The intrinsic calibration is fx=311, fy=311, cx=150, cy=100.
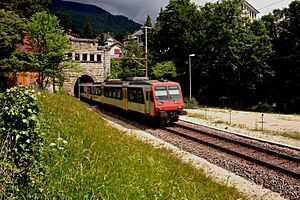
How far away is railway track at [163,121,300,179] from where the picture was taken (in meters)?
10.4

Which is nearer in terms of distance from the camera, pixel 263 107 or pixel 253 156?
pixel 253 156

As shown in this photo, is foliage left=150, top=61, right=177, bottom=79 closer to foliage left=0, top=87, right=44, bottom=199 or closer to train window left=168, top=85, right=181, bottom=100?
train window left=168, top=85, right=181, bottom=100

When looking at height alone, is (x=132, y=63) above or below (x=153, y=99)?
above

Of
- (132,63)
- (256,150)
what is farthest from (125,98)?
(132,63)

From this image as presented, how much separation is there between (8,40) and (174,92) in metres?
12.5

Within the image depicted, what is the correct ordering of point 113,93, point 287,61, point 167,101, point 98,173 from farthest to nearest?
point 287,61 → point 113,93 → point 167,101 → point 98,173

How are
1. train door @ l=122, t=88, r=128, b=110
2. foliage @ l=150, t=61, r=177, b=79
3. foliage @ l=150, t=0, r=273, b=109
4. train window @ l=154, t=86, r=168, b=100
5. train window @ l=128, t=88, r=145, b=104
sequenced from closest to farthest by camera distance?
train window @ l=154, t=86, r=168, b=100, train window @ l=128, t=88, r=145, b=104, train door @ l=122, t=88, r=128, b=110, foliage @ l=150, t=0, r=273, b=109, foliage @ l=150, t=61, r=177, b=79

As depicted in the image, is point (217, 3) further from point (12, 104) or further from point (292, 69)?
point (12, 104)

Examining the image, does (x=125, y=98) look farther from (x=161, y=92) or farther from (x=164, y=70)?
(x=164, y=70)

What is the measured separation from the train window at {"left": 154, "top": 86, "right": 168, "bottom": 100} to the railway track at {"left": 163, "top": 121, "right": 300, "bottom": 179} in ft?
7.45

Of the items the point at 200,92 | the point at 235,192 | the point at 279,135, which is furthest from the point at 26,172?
the point at 200,92

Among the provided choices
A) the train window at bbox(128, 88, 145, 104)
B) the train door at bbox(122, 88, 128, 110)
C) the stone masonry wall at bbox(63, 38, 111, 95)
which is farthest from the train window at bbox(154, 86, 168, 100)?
the stone masonry wall at bbox(63, 38, 111, 95)

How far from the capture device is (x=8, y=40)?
2211 cm

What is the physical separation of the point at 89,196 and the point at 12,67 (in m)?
21.0
